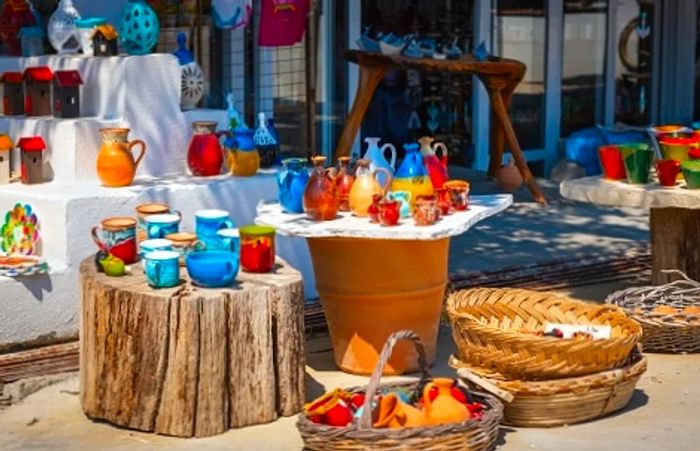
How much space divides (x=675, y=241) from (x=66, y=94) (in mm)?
3257

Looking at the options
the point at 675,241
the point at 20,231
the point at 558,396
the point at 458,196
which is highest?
the point at 458,196

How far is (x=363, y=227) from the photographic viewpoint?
5.75m

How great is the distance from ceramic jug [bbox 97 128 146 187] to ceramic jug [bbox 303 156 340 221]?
119 centimetres

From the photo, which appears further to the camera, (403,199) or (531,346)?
(403,199)

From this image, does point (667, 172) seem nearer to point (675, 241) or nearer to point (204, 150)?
point (675, 241)

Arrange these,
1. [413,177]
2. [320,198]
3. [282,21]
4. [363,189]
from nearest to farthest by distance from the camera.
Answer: [320,198] < [363,189] < [413,177] < [282,21]

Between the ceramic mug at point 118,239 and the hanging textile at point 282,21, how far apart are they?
11.7 feet

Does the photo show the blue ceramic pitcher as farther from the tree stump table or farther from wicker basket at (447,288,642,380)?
wicker basket at (447,288,642,380)

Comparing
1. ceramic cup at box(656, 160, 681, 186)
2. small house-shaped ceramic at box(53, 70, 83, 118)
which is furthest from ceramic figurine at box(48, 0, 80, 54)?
ceramic cup at box(656, 160, 681, 186)

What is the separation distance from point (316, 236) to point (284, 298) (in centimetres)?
43

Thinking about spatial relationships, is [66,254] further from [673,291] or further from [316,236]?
[673,291]

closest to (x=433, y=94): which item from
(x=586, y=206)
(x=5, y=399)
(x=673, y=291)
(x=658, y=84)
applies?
(x=586, y=206)

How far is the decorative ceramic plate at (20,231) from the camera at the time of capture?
666 centimetres

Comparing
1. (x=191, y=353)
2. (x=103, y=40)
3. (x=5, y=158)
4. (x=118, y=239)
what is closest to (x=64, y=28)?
(x=103, y=40)
